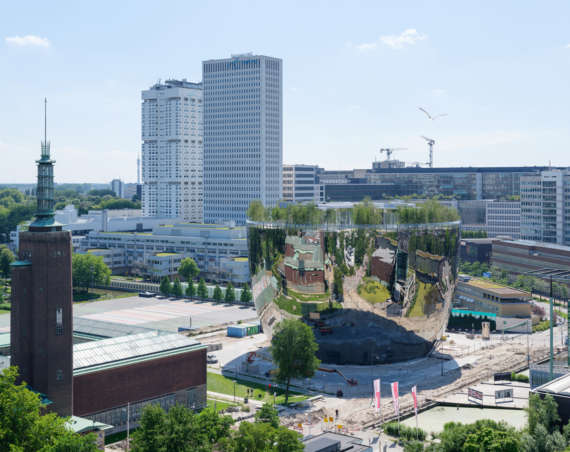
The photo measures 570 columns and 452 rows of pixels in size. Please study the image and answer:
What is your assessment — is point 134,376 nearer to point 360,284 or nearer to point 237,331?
point 360,284

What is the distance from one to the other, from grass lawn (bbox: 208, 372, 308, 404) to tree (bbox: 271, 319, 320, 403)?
1394 mm

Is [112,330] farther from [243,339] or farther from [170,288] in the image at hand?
[170,288]

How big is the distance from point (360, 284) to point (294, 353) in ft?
32.3

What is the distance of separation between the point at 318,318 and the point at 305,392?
303 inches

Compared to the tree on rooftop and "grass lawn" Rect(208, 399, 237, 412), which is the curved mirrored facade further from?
the tree on rooftop

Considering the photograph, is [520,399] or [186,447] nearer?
[186,447]

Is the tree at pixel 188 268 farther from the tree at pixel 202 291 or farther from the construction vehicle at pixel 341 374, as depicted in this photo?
Result: the construction vehicle at pixel 341 374

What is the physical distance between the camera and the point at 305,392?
6706 cm

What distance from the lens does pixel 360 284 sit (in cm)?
6912

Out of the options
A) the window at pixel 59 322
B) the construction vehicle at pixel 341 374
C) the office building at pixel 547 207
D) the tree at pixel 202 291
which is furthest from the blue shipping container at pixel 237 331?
the office building at pixel 547 207

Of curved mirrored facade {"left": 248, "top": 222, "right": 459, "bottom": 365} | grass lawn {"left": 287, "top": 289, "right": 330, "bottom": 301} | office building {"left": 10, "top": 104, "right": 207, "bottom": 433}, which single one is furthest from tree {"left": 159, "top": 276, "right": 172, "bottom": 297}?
office building {"left": 10, "top": 104, "right": 207, "bottom": 433}

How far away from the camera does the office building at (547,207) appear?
154 m

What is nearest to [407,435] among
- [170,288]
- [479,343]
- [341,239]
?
[341,239]

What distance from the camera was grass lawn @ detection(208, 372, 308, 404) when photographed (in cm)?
6516
